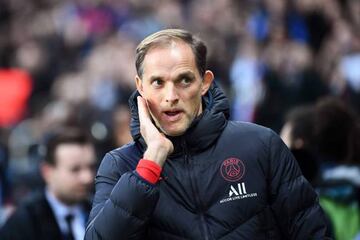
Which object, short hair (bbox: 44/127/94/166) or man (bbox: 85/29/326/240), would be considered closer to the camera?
man (bbox: 85/29/326/240)

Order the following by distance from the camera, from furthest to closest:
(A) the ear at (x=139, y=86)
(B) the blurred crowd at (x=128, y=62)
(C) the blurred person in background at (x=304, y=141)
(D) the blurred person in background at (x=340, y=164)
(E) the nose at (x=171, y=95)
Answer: (B) the blurred crowd at (x=128, y=62), (D) the blurred person in background at (x=340, y=164), (C) the blurred person in background at (x=304, y=141), (A) the ear at (x=139, y=86), (E) the nose at (x=171, y=95)

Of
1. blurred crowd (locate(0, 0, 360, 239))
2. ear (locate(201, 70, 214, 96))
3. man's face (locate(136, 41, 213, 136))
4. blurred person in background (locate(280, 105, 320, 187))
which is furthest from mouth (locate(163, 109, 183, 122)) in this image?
blurred crowd (locate(0, 0, 360, 239))

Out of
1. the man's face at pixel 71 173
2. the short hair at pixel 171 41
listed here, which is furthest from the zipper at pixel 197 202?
the man's face at pixel 71 173

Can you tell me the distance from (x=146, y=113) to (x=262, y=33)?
10290mm

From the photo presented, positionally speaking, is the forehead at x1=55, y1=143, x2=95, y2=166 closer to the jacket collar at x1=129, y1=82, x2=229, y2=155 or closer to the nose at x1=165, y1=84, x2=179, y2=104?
the jacket collar at x1=129, y1=82, x2=229, y2=155

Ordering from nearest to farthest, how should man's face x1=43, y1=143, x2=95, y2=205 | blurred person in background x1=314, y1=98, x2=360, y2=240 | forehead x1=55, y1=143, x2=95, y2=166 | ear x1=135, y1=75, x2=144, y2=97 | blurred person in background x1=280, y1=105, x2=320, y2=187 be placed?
1. ear x1=135, y1=75, x2=144, y2=97
2. blurred person in background x1=280, y1=105, x2=320, y2=187
3. blurred person in background x1=314, y1=98, x2=360, y2=240
4. man's face x1=43, y1=143, x2=95, y2=205
5. forehead x1=55, y1=143, x2=95, y2=166

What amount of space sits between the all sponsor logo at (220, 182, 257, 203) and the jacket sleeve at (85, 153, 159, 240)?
0.32 meters

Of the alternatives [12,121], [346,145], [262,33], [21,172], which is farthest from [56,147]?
[12,121]

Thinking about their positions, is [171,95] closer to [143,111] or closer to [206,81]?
[143,111]

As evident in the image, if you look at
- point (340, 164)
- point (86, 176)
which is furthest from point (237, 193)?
point (86, 176)

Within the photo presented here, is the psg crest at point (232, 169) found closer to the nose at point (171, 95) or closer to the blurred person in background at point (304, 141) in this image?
the nose at point (171, 95)

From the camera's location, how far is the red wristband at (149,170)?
13.9 feet

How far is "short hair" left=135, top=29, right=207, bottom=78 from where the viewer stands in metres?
4.41

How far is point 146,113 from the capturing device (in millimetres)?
4449
